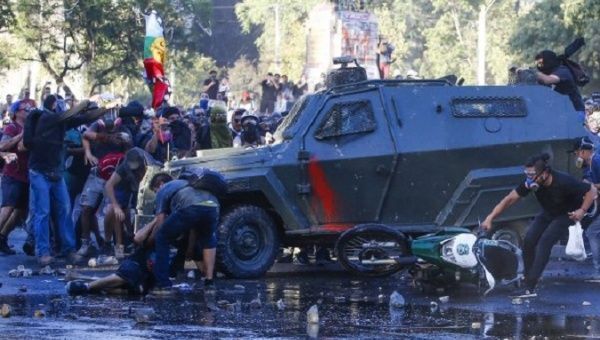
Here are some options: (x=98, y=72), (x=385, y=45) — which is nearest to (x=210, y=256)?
(x=385, y=45)

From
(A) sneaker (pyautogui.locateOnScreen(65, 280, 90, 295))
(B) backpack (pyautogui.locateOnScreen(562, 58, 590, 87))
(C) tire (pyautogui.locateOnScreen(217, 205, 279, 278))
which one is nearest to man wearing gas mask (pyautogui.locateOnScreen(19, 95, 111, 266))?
(C) tire (pyautogui.locateOnScreen(217, 205, 279, 278))

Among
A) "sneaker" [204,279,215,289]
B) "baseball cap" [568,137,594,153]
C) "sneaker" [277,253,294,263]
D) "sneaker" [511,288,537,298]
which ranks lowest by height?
"sneaker" [511,288,537,298]

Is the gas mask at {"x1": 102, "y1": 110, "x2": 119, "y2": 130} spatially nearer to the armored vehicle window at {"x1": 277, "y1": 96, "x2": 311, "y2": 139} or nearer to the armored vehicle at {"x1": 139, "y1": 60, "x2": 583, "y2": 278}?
the armored vehicle at {"x1": 139, "y1": 60, "x2": 583, "y2": 278}

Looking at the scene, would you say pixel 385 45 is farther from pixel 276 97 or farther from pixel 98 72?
pixel 98 72

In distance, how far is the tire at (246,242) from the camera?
15.4 m

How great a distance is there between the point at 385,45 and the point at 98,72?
11114 millimetres

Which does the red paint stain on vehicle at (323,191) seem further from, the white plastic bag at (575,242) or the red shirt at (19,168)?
the red shirt at (19,168)

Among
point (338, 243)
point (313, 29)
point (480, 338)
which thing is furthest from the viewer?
point (313, 29)

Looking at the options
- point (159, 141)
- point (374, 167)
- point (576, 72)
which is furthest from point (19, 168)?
point (576, 72)

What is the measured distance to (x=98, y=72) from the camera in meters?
44.1

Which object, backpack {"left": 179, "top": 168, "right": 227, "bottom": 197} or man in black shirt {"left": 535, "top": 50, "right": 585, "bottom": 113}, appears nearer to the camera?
backpack {"left": 179, "top": 168, "right": 227, "bottom": 197}

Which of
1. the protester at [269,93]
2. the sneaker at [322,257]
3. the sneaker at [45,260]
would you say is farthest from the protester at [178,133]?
the protester at [269,93]

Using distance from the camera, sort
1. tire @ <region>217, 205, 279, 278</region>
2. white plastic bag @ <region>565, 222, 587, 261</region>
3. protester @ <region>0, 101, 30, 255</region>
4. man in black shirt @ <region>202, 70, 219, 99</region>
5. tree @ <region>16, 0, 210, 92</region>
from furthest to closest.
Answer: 1. tree @ <region>16, 0, 210, 92</region>
2. man in black shirt @ <region>202, 70, 219, 99</region>
3. protester @ <region>0, 101, 30, 255</region>
4. white plastic bag @ <region>565, 222, 587, 261</region>
5. tire @ <region>217, 205, 279, 278</region>

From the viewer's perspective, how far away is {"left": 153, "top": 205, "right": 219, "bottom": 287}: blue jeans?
13.7m
